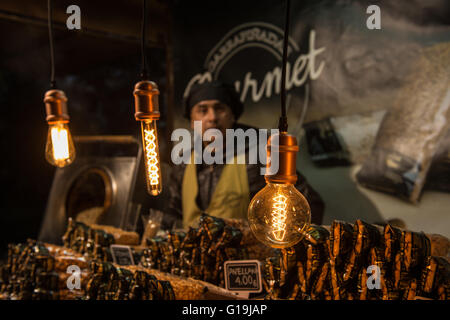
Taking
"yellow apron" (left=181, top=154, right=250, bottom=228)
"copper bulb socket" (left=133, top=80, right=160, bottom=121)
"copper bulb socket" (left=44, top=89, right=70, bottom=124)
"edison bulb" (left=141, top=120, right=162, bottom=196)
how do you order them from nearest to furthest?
"copper bulb socket" (left=133, top=80, right=160, bottom=121) → "edison bulb" (left=141, top=120, right=162, bottom=196) → "copper bulb socket" (left=44, top=89, right=70, bottom=124) → "yellow apron" (left=181, top=154, right=250, bottom=228)

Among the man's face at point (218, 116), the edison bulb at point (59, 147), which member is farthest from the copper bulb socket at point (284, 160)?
the man's face at point (218, 116)

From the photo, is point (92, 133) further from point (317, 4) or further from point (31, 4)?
point (317, 4)

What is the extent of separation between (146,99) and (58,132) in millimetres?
662

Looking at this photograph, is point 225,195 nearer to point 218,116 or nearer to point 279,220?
point 218,116

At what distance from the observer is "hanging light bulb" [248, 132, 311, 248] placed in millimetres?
1230

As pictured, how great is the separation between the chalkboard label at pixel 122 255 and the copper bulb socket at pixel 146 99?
103 centimetres

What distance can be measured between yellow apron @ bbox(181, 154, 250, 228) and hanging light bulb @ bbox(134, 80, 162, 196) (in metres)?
1.04

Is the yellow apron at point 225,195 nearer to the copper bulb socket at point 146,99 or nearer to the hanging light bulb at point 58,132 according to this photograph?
the hanging light bulb at point 58,132

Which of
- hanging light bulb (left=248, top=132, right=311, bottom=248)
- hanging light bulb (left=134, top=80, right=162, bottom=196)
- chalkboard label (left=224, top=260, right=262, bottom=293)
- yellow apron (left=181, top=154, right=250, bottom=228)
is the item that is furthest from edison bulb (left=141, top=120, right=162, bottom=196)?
yellow apron (left=181, top=154, right=250, bottom=228)

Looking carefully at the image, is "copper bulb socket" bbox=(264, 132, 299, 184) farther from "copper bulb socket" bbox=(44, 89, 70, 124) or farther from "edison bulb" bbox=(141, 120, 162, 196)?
"copper bulb socket" bbox=(44, 89, 70, 124)
